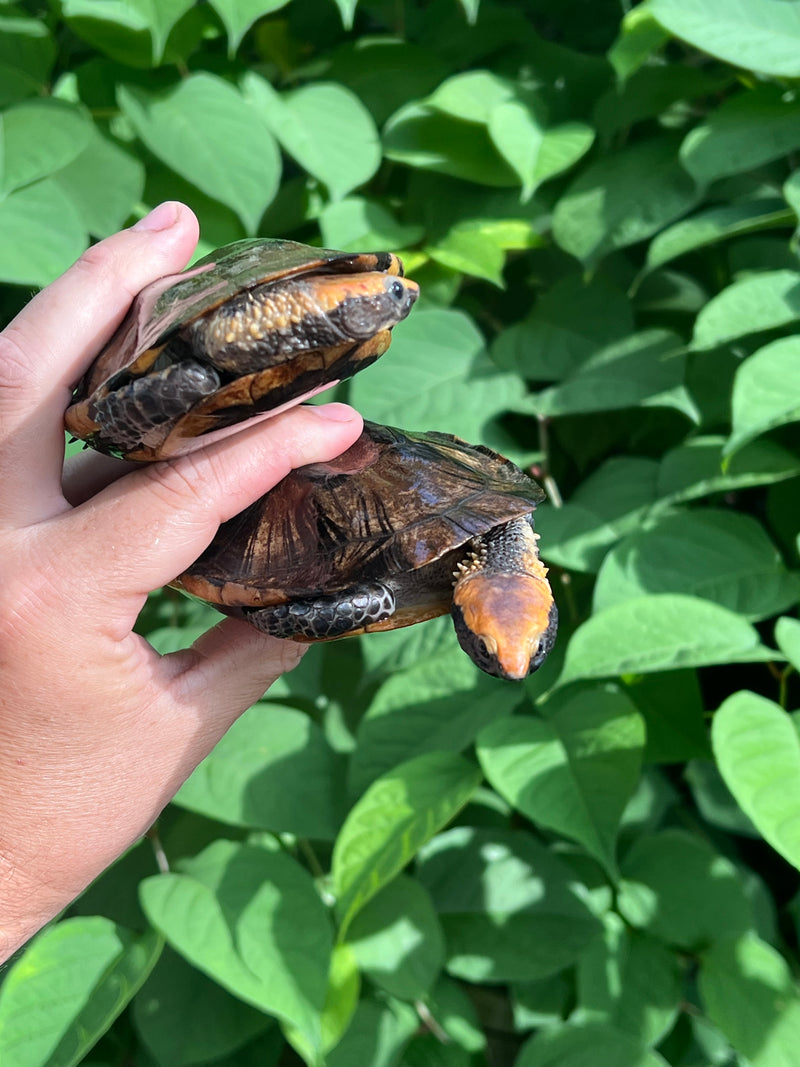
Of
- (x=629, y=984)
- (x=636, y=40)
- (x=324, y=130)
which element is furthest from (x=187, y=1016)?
(x=636, y=40)

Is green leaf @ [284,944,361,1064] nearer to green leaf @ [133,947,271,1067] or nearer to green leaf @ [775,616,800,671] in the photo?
green leaf @ [133,947,271,1067]

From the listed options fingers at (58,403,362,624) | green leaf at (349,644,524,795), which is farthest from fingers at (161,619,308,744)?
green leaf at (349,644,524,795)

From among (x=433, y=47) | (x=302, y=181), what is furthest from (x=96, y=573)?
(x=433, y=47)

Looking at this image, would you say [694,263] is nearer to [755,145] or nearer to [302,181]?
[755,145]

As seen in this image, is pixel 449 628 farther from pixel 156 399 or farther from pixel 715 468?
pixel 156 399

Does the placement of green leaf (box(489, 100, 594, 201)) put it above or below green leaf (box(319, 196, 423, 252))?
above

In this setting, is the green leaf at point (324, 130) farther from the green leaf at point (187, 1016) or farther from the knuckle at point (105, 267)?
the green leaf at point (187, 1016)

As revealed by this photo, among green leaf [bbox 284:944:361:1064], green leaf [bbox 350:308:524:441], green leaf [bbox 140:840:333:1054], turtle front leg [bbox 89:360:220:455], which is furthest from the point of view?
green leaf [bbox 350:308:524:441]
